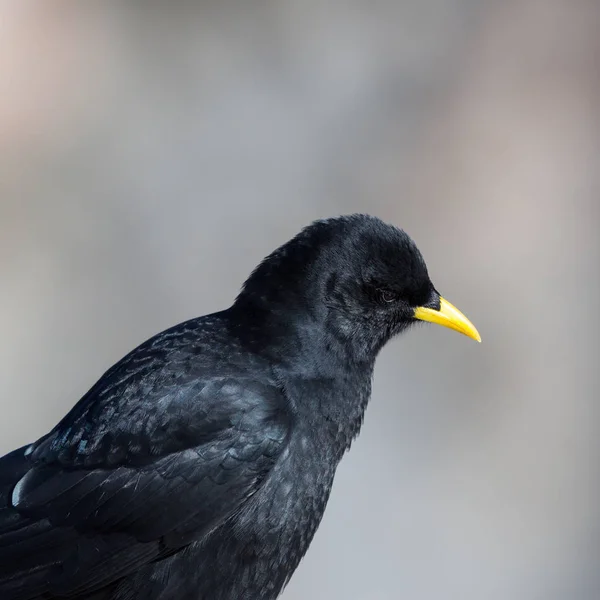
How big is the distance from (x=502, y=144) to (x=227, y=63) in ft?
8.49

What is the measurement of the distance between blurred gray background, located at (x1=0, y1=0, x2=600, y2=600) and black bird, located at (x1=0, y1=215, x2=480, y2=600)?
144 inches

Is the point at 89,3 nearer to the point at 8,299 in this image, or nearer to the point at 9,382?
the point at 8,299

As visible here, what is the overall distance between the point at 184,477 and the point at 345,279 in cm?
109

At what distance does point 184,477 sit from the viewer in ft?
14.1

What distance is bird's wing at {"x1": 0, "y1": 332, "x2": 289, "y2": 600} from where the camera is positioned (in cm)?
424

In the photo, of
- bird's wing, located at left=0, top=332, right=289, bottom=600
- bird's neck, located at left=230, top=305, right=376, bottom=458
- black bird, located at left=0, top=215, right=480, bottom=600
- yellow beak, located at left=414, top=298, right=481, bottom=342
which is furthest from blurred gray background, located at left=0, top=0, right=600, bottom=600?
bird's wing, located at left=0, top=332, right=289, bottom=600

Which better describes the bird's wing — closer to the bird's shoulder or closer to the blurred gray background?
the bird's shoulder

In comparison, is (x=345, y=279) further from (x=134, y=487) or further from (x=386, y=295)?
(x=134, y=487)

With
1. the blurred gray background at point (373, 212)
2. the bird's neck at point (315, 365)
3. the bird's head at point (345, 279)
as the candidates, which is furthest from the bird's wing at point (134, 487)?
the blurred gray background at point (373, 212)

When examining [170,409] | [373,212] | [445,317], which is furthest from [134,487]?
[373,212]

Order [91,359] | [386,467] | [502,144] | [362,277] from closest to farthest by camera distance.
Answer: [362,277] < [386,467] < [91,359] < [502,144]

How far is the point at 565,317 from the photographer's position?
9242 millimetres

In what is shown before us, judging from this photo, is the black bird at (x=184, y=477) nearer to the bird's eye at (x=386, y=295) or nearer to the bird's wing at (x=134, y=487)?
the bird's wing at (x=134, y=487)

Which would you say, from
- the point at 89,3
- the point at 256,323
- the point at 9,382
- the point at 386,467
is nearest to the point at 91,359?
the point at 9,382
